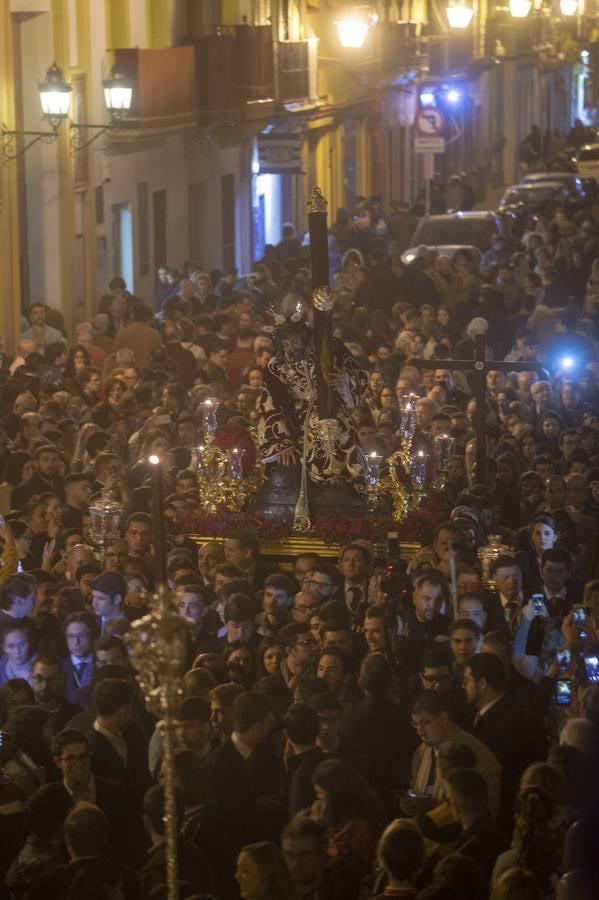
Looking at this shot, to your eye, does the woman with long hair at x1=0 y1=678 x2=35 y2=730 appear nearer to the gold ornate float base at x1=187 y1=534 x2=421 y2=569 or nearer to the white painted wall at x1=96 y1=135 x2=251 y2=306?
the gold ornate float base at x1=187 y1=534 x2=421 y2=569

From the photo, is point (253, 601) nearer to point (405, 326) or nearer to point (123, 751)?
point (123, 751)

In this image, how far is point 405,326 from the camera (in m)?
24.0

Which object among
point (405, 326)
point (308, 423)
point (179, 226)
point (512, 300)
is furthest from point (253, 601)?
point (179, 226)

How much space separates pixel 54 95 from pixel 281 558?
10007 millimetres

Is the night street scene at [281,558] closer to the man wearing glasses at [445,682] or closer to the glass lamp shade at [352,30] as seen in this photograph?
the man wearing glasses at [445,682]

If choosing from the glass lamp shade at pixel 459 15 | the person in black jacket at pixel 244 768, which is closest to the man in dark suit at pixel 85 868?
the person in black jacket at pixel 244 768

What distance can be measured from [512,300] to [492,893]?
1903 cm

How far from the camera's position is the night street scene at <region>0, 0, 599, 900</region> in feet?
29.5

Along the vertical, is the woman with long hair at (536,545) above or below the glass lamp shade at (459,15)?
below

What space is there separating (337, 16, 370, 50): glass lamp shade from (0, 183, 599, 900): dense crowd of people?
21.7 meters

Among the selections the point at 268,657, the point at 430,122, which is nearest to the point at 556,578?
the point at 268,657

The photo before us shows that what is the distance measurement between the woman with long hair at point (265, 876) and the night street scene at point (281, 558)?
1cm

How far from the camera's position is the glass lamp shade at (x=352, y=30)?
41.4 meters

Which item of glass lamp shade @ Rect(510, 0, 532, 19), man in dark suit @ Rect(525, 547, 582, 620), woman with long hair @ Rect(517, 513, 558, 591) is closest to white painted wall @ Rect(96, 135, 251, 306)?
glass lamp shade @ Rect(510, 0, 532, 19)
